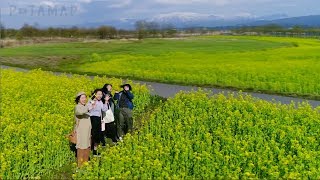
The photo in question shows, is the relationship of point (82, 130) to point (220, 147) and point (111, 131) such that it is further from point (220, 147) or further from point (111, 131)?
point (220, 147)

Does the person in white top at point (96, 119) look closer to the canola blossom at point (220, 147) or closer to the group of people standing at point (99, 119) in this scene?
the group of people standing at point (99, 119)

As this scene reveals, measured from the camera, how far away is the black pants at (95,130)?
10648 millimetres

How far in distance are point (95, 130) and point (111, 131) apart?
1150mm

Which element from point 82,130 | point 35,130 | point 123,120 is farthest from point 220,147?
point 35,130

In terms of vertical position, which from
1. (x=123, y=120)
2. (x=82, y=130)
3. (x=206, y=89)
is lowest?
(x=206, y=89)

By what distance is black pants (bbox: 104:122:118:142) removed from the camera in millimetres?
11617

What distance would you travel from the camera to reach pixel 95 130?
35.2 feet

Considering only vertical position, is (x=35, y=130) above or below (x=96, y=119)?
below

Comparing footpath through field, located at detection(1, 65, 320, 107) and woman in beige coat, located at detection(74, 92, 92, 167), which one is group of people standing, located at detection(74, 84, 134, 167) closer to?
woman in beige coat, located at detection(74, 92, 92, 167)

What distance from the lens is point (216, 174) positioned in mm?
8242

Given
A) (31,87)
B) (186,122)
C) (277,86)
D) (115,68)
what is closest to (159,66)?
(115,68)

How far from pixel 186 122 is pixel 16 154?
179 inches

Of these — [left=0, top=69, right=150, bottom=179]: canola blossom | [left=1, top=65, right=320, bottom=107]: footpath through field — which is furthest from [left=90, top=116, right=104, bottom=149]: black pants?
[left=1, top=65, right=320, bottom=107]: footpath through field

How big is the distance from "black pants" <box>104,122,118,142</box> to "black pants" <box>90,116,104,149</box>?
2.49 feet
